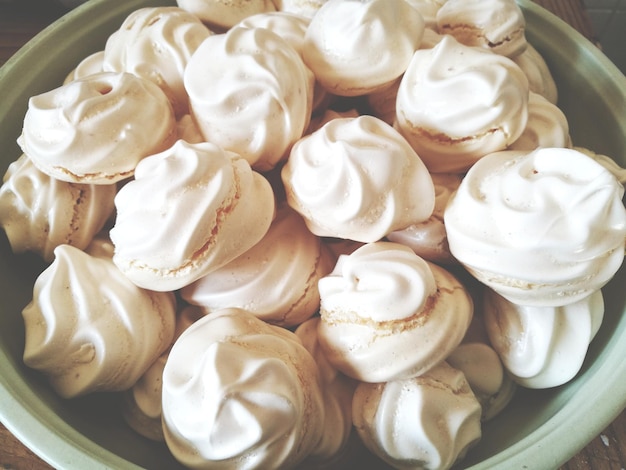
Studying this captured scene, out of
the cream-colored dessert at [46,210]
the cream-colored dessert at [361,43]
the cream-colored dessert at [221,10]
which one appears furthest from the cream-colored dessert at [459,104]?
the cream-colored dessert at [46,210]

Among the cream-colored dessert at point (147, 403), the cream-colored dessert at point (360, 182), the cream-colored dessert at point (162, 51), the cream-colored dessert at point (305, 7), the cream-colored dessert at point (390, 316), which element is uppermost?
the cream-colored dessert at point (162, 51)

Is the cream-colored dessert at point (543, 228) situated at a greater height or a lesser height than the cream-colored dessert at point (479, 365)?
greater

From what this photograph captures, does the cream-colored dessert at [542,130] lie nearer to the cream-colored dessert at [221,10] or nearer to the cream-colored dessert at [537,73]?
the cream-colored dessert at [537,73]

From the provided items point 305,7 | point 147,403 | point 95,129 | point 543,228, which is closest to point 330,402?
point 147,403

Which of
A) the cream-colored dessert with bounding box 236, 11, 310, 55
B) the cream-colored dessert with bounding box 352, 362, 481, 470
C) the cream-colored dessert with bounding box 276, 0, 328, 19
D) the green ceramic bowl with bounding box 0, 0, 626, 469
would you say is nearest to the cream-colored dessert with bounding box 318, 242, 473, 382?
the cream-colored dessert with bounding box 352, 362, 481, 470

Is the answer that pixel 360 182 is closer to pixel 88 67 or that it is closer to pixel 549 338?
pixel 549 338

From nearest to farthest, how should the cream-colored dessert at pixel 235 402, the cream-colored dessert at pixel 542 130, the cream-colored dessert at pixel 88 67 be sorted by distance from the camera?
the cream-colored dessert at pixel 235 402 → the cream-colored dessert at pixel 542 130 → the cream-colored dessert at pixel 88 67

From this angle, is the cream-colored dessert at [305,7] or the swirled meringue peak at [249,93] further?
the cream-colored dessert at [305,7]
